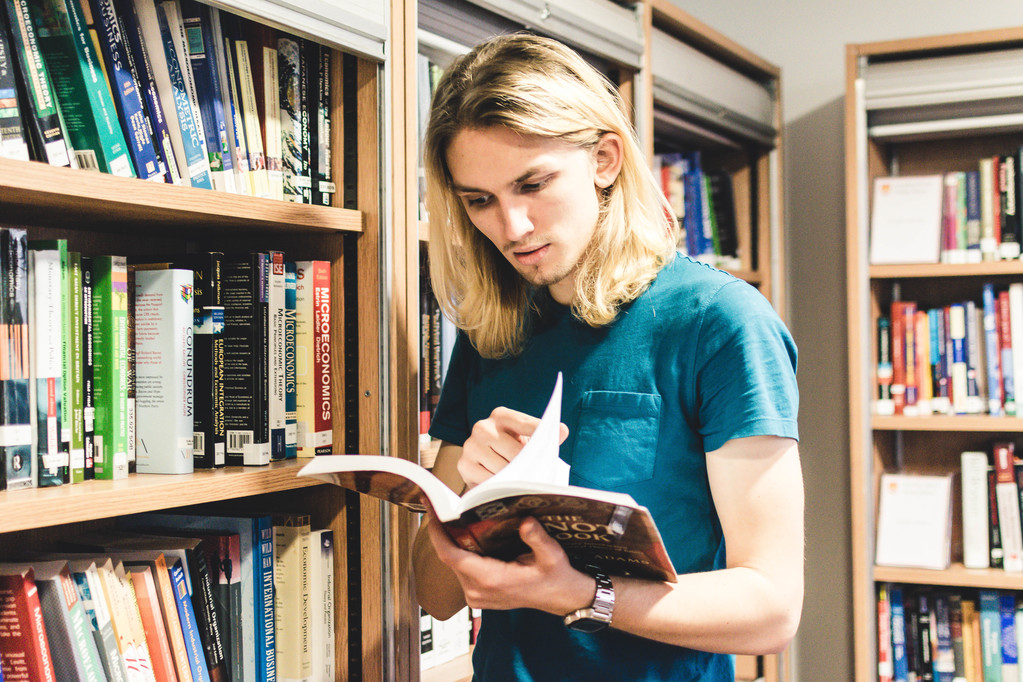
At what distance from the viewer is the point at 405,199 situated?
1.30 m

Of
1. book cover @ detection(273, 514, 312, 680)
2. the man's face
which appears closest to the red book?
book cover @ detection(273, 514, 312, 680)

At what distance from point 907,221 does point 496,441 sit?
5.75ft

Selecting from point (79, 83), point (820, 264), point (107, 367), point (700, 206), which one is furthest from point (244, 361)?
point (820, 264)

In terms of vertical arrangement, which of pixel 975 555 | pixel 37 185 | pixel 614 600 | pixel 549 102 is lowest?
pixel 975 555

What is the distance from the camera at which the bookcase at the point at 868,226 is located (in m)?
2.11

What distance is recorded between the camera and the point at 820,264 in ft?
8.75

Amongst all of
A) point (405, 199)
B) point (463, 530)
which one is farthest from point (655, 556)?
point (405, 199)

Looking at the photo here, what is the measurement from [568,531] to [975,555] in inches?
70.4

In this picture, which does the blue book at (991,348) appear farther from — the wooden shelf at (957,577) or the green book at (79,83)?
the green book at (79,83)

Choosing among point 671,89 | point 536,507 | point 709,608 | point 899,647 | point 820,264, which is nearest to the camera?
point 536,507

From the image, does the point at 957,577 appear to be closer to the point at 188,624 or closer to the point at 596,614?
the point at 596,614

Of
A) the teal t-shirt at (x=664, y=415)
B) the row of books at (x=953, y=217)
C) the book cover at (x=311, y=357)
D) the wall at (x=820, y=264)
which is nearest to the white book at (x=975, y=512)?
the wall at (x=820, y=264)

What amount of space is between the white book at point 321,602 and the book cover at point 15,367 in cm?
42

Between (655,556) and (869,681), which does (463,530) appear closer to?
(655,556)
